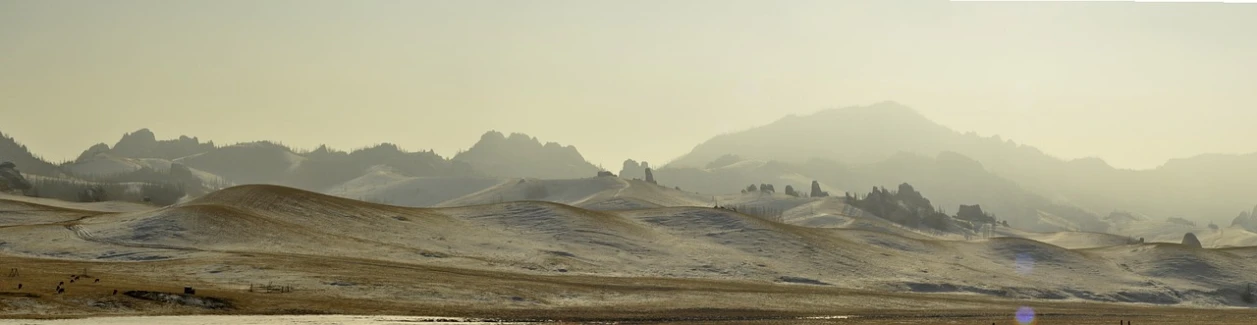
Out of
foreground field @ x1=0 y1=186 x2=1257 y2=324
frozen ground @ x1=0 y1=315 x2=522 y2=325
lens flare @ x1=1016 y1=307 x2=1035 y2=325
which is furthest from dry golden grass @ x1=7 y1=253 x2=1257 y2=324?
frozen ground @ x1=0 y1=315 x2=522 y2=325

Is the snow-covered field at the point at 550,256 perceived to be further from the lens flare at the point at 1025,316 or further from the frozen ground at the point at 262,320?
the lens flare at the point at 1025,316

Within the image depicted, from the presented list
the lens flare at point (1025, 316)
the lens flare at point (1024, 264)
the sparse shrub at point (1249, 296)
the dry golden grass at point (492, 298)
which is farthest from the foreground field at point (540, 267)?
the lens flare at point (1025, 316)

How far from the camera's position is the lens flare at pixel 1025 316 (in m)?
82.2

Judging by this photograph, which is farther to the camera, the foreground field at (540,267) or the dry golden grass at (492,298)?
the foreground field at (540,267)

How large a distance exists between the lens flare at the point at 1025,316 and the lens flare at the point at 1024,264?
122 ft

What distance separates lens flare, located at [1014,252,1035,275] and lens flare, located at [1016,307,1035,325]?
122 ft

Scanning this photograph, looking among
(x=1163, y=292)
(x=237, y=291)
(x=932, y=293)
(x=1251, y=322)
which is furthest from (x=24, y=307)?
(x=1163, y=292)

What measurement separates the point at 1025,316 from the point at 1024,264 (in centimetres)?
5718

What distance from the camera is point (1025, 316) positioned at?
294 ft

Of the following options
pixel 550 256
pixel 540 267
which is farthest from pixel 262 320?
pixel 550 256

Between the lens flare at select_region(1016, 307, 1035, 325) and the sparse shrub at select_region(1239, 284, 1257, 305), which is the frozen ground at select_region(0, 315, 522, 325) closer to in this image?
the lens flare at select_region(1016, 307, 1035, 325)

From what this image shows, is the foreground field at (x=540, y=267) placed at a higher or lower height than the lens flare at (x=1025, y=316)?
higher

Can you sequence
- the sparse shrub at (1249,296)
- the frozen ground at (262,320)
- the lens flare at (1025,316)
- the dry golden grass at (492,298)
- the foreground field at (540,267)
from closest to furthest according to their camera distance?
the frozen ground at (262,320) < the dry golden grass at (492,298) < the foreground field at (540,267) < the lens flare at (1025,316) < the sparse shrub at (1249,296)

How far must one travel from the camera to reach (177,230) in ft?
342
